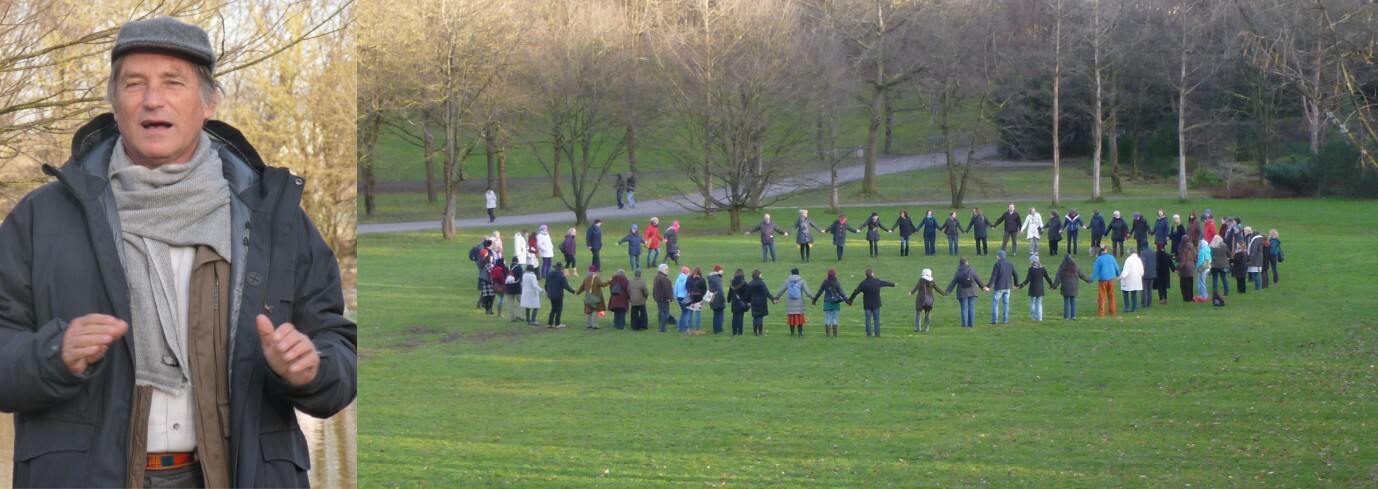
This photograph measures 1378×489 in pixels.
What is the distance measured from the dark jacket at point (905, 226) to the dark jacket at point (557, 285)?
2.50m

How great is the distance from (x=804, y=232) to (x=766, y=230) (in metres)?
0.46

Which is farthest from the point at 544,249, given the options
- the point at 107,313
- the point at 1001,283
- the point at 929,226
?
the point at 107,313

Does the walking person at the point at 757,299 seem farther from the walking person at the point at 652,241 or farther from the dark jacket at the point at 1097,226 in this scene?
the dark jacket at the point at 1097,226

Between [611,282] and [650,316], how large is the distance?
1.60 metres

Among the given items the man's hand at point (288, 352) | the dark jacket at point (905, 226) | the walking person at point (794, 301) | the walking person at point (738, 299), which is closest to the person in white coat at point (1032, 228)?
the dark jacket at point (905, 226)

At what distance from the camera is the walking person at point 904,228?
30.3 ft

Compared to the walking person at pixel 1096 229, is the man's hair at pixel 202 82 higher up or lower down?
higher up

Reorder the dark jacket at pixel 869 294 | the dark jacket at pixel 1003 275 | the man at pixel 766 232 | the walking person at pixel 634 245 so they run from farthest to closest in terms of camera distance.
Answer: the dark jacket at pixel 869 294, the dark jacket at pixel 1003 275, the walking person at pixel 634 245, the man at pixel 766 232

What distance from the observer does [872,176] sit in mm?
8758

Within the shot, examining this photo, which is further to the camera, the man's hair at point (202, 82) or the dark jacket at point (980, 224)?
the dark jacket at point (980, 224)

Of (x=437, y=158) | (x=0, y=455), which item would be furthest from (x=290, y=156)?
(x=437, y=158)

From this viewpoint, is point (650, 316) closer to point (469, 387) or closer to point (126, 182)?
point (469, 387)

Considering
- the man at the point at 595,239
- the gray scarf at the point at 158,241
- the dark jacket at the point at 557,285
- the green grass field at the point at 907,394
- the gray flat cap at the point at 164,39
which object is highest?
the gray flat cap at the point at 164,39

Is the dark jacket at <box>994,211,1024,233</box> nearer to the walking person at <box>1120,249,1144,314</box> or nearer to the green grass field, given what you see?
the green grass field
